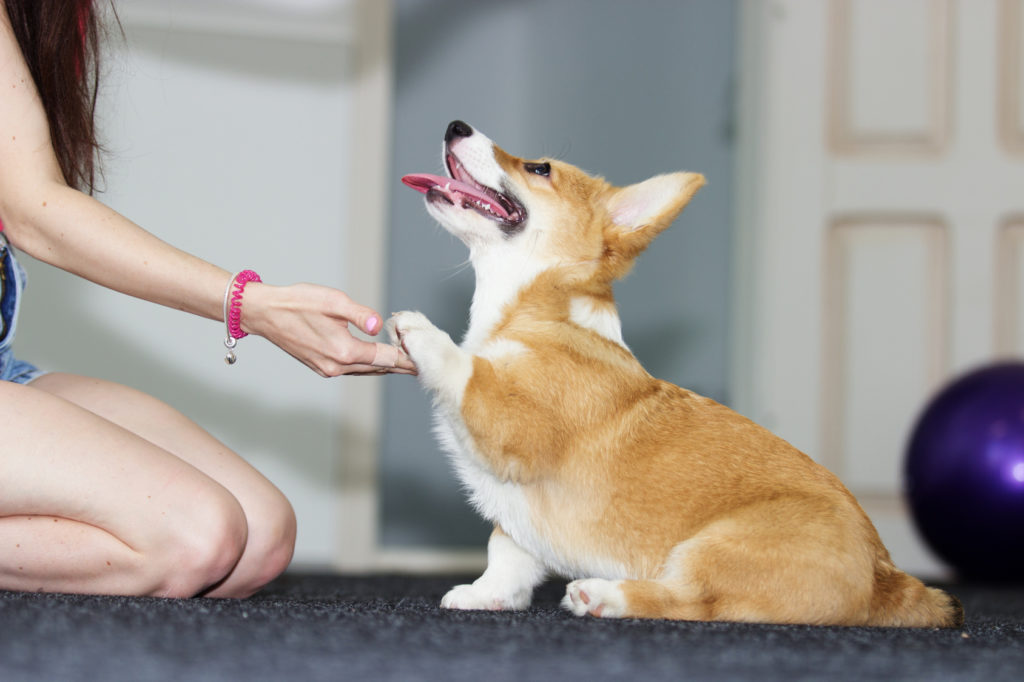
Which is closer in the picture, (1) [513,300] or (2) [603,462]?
(2) [603,462]

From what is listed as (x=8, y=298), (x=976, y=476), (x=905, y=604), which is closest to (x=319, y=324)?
(x=8, y=298)

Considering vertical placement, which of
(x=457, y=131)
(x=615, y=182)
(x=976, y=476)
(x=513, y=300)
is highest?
(x=615, y=182)

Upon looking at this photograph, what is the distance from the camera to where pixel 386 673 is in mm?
880

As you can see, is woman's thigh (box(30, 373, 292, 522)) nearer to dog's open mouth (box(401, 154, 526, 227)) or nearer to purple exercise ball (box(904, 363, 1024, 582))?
dog's open mouth (box(401, 154, 526, 227))

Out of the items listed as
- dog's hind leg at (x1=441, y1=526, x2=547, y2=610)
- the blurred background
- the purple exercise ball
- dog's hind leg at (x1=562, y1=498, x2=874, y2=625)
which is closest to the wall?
the blurred background

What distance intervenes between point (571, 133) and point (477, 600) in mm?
2301

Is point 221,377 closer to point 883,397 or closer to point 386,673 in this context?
point 883,397

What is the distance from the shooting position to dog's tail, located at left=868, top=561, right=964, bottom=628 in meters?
1.32

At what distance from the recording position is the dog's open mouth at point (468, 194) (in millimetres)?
1588

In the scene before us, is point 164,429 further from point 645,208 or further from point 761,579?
point 761,579

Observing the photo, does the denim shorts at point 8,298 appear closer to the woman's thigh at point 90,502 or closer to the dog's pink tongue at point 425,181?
the woman's thigh at point 90,502

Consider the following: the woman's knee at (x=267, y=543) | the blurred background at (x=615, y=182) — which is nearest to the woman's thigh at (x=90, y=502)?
the woman's knee at (x=267, y=543)

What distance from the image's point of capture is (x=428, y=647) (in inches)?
39.3

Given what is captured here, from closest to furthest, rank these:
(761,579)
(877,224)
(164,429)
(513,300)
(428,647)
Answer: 1. (428,647)
2. (761,579)
3. (513,300)
4. (164,429)
5. (877,224)
